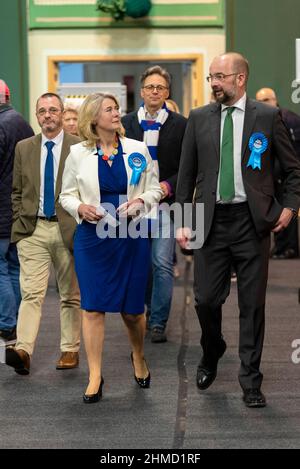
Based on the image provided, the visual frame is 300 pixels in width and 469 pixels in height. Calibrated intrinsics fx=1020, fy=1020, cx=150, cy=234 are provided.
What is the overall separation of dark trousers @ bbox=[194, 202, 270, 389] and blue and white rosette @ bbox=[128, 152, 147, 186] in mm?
491

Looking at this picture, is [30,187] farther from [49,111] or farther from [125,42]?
[125,42]

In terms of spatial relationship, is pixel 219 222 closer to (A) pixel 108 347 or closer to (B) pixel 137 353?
(B) pixel 137 353

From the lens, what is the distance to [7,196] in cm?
734

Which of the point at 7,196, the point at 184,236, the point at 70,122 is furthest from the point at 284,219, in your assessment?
the point at 70,122

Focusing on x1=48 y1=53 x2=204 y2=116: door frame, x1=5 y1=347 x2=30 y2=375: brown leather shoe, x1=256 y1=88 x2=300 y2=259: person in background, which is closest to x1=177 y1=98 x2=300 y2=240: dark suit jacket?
x1=5 y1=347 x2=30 y2=375: brown leather shoe

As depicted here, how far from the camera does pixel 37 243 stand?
6.50 metres

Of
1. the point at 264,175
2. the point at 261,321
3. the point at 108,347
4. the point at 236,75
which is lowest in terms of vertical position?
the point at 108,347

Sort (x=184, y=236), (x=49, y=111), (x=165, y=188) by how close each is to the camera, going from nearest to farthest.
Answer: (x=184, y=236), (x=49, y=111), (x=165, y=188)

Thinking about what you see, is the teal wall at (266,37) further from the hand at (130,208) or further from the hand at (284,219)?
the hand at (284,219)

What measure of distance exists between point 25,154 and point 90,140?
95 cm

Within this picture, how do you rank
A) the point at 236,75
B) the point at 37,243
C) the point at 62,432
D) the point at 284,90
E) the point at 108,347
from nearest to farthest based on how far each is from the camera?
the point at 62,432
the point at 236,75
the point at 37,243
the point at 108,347
the point at 284,90

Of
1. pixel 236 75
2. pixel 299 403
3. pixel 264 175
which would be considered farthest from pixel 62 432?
pixel 236 75

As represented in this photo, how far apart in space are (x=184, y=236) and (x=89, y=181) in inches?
24.2

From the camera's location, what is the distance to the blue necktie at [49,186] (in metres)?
6.44
